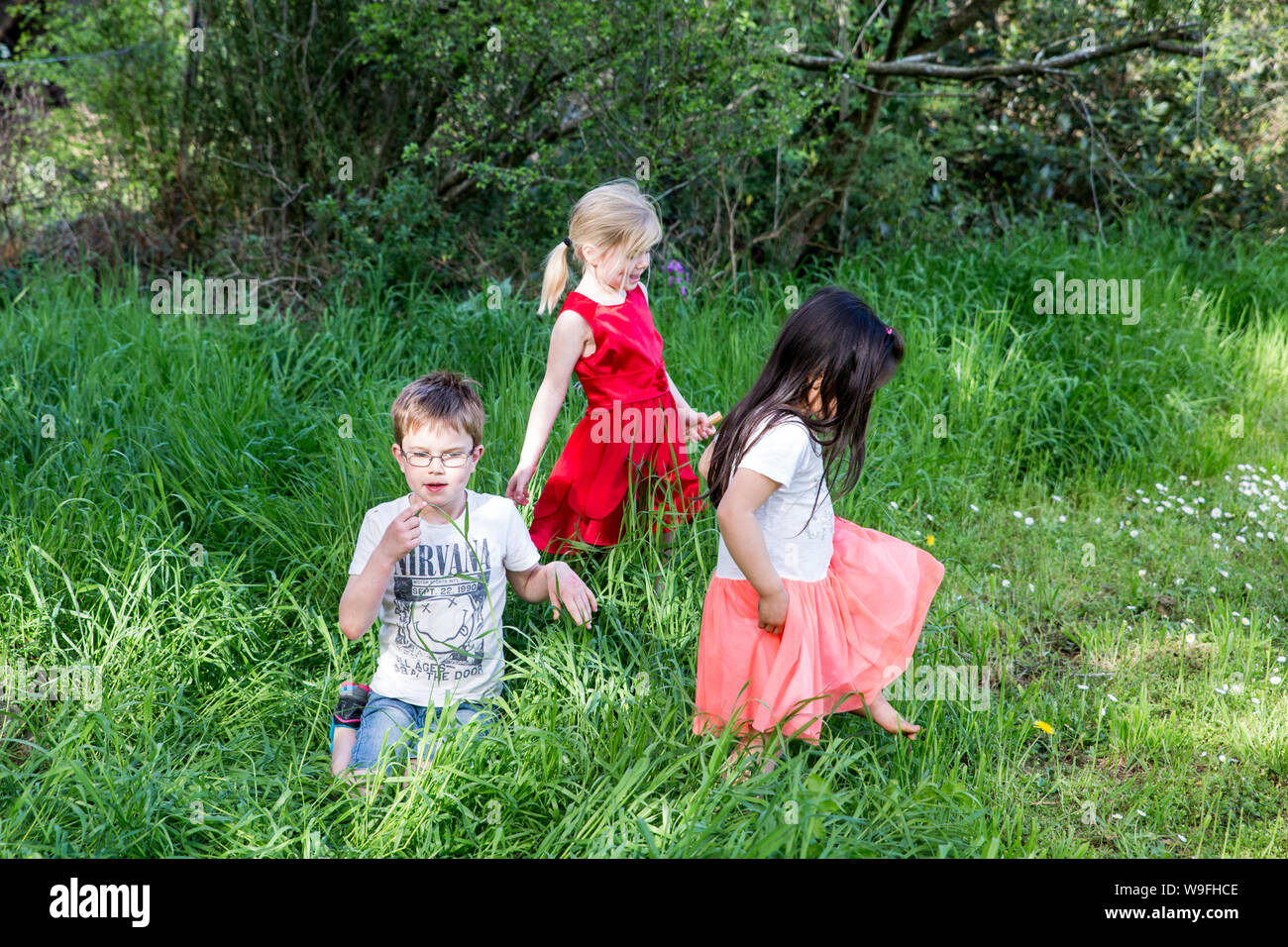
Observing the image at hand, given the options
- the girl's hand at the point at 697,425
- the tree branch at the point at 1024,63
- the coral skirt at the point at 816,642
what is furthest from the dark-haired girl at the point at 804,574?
the tree branch at the point at 1024,63

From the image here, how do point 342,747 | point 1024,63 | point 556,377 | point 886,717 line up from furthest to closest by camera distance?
point 1024,63 → point 556,377 → point 886,717 → point 342,747

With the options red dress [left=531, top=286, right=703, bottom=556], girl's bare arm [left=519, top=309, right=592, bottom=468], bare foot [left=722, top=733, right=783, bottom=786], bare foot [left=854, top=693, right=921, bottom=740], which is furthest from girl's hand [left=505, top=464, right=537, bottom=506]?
bare foot [left=854, top=693, right=921, bottom=740]

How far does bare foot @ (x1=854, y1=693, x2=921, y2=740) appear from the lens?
2.58 metres

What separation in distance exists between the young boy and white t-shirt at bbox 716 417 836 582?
458 mm

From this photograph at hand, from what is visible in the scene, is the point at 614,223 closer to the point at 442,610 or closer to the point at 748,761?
the point at 442,610

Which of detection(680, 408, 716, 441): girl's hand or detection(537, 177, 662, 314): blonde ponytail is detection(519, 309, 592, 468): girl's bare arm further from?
detection(680, 408, 716, 441): girl's hand

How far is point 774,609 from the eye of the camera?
2.38 m

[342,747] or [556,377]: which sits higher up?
[556,377]

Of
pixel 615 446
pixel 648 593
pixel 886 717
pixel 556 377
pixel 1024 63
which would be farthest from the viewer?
pixel 1024 63

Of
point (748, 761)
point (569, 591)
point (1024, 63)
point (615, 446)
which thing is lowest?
point (748, 761)

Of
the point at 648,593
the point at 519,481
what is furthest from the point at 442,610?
the point at 648,593

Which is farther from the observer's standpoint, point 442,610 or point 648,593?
point 648,593

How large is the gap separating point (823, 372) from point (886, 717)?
86 centimetres

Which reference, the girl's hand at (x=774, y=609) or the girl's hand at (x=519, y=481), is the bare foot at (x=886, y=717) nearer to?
the girl's hand at (x=774, y=609)
